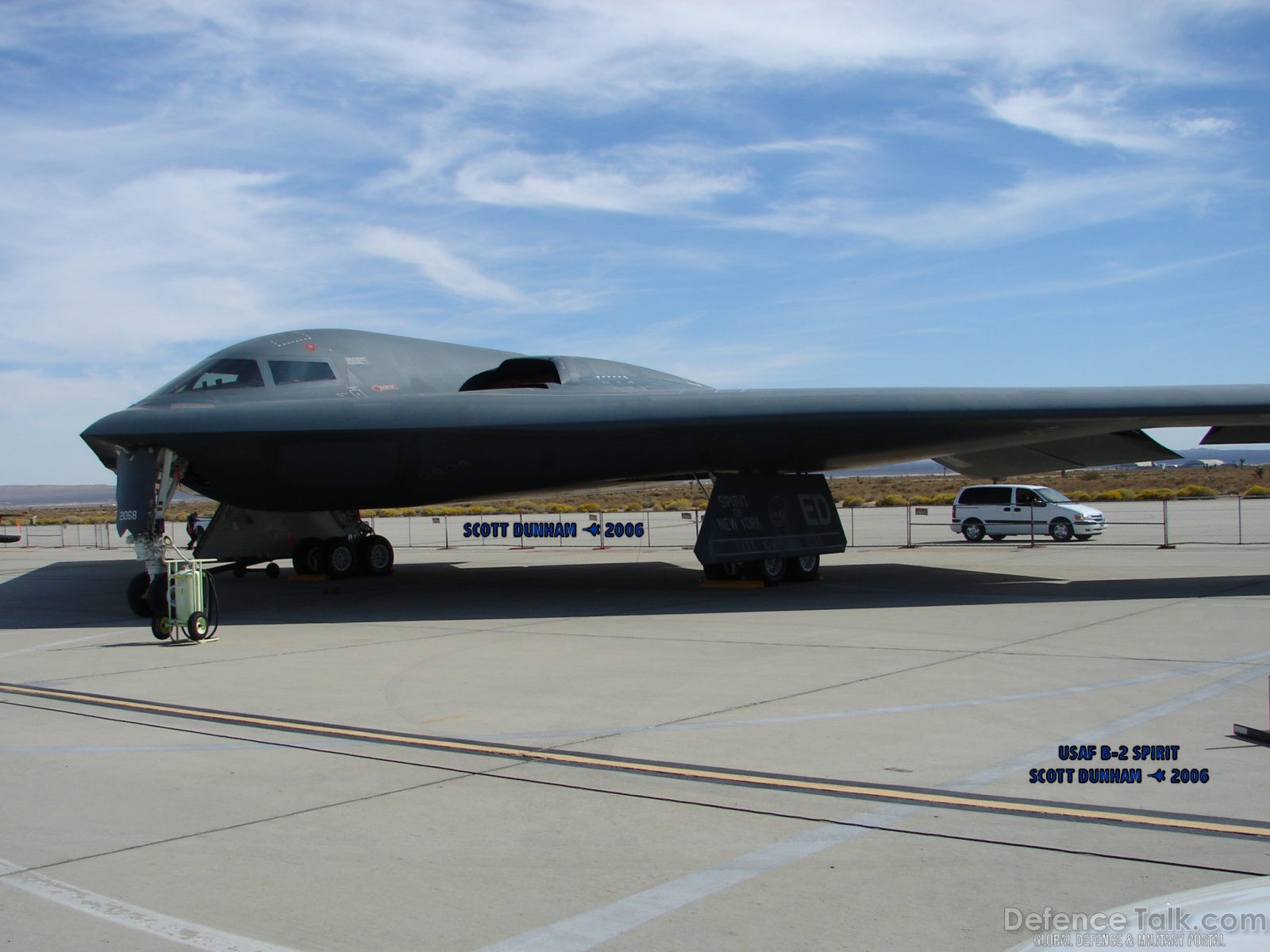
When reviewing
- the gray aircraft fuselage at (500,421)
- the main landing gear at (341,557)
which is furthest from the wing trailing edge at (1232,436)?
the main landing gear at (341,557)

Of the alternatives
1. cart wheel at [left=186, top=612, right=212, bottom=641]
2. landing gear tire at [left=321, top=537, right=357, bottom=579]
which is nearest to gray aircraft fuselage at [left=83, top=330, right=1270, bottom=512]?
Answer: cart wheel at [left=186, top=612, right=212, bottom=641]

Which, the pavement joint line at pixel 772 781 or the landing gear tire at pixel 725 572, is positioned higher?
the landing gear tire at pixel 725 572

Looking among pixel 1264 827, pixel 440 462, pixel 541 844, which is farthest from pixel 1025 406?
pixel 541 844

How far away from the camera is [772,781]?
591 centimetres

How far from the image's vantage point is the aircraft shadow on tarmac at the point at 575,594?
15.0 meters

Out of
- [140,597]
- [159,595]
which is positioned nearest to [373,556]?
[140,597]

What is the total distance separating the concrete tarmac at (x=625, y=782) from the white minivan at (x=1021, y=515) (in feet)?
58.0

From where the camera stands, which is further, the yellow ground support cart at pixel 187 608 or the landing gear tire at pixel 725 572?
the landing gear tire at pixel 725 572

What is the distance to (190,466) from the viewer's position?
15000 millimetres

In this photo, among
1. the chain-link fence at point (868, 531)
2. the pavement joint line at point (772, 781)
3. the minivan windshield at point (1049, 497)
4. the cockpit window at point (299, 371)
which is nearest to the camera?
the pavement joint line at point (772, 781)

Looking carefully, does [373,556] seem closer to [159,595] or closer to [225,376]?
[225,376]

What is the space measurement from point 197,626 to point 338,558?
9.70 metres

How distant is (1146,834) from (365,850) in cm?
362

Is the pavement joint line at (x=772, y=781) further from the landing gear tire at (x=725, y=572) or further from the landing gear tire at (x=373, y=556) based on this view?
the landing gear tire at (x=373, y=556)
